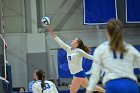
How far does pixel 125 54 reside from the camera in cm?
411

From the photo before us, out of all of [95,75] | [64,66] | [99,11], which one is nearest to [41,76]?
[95,75]

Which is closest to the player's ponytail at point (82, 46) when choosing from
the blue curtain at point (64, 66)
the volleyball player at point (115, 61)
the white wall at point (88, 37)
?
the volleyball player at point (115, 61)

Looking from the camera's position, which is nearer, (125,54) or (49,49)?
(125,54)

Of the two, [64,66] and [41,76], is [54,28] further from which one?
[41,76]

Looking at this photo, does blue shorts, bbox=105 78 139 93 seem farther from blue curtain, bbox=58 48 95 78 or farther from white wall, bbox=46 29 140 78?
white wall, bbox=46 29 140 78

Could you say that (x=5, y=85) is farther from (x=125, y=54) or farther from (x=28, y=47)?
(x=125, y=54)

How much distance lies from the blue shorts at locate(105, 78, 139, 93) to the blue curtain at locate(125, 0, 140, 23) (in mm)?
11503

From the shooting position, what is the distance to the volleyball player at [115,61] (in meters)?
4.06

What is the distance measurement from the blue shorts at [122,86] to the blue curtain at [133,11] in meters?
11.5

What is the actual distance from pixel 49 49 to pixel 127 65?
1197 centimetres

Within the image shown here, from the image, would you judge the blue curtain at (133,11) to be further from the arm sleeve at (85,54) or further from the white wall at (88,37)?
the arm sleeve at (85,54)

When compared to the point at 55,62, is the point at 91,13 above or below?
above

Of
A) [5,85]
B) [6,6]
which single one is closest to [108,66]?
[5,85]

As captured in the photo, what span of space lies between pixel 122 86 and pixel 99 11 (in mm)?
11381
